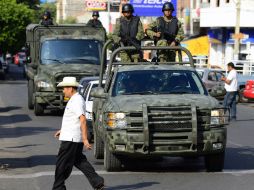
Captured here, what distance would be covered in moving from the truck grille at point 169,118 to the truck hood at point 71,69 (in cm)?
1286

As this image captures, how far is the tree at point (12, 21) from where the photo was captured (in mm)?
62938

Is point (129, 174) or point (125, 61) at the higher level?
point (125, 61)

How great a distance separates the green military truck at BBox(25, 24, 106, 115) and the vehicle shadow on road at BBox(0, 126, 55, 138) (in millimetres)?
3535

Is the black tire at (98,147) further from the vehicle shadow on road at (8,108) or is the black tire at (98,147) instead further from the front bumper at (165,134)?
the vehicle shadow on road at (8,108)

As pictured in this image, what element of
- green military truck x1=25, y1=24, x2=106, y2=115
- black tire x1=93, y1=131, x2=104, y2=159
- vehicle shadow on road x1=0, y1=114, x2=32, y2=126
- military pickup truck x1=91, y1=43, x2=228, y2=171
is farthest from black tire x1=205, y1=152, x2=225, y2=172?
green military truck x1=25, y1=24, x2=106, y2=115

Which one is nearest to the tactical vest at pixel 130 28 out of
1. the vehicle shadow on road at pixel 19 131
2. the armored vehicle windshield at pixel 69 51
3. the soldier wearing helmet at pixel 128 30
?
the soldier wearing helmet at pixel 128 30

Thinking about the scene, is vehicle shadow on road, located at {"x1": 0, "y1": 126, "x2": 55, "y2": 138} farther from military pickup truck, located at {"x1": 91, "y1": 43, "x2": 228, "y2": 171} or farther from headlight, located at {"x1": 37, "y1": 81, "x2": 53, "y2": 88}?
military pickup truck, located at {"x1": 91, "y1": 43, "x2": 228, "y2": 171}

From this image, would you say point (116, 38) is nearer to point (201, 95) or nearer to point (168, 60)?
point (168, 60)

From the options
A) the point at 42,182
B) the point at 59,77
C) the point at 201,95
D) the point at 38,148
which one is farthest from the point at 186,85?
the point at 59,77

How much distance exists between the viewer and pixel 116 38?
15.8m

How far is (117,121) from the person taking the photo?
41.0 ft

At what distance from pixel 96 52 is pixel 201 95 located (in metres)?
13.3

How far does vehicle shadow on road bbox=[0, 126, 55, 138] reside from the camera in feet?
65.2

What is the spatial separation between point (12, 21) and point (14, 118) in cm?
3897
